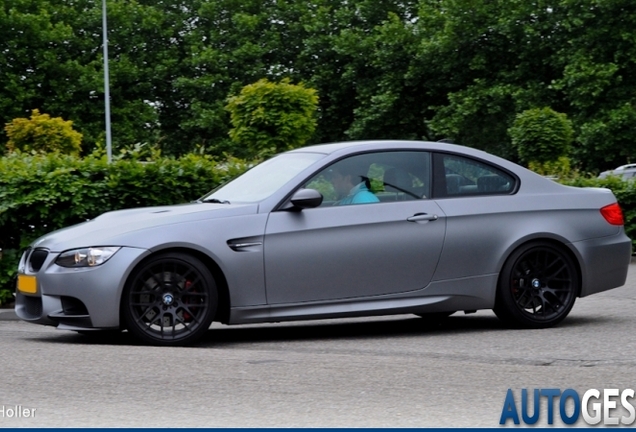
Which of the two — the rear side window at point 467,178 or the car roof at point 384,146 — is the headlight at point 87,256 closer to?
the car roof at point 384,146

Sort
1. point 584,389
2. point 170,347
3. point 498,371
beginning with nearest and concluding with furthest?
point 584,389 → point 498,371 → point 170,347

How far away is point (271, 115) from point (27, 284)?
1935 cm

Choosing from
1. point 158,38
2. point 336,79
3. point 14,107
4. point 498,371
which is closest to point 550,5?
point 336,79

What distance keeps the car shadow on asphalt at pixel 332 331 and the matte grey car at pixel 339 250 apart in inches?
12.8

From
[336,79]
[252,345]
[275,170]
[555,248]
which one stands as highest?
[336,79]

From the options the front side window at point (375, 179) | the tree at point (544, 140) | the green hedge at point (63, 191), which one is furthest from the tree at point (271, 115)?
the front side window at point (375, 179)

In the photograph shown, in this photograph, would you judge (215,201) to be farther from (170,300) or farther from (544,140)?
(544,140)

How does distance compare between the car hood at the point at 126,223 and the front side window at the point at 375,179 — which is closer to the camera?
the car hood at the point at 126,223

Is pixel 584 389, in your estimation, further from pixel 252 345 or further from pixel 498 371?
pixel 252 345

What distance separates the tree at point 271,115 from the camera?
91.8ft

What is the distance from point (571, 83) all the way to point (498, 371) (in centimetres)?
3471

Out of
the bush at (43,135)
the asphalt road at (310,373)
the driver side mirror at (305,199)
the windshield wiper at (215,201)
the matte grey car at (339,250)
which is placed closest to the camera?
the asphalt road at (310,373)

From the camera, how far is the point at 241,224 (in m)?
8.77

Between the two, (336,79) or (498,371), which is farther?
(336,79)
